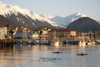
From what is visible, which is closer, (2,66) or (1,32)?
(2,66)

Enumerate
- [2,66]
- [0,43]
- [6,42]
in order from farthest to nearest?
[6,42], [0,43], [2,66]

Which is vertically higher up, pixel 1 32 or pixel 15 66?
pixel 1 32

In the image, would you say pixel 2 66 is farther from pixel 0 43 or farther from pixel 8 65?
pixel 0 43

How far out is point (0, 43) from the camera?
15975 cm

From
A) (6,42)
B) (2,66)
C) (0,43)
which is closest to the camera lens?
(2,66)

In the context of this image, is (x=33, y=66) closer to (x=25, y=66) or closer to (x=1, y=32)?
(x=25, y=66)

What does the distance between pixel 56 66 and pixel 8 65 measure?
917cm

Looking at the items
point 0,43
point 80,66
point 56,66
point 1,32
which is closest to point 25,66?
point 56,66

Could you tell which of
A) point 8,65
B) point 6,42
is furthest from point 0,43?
point 8,65

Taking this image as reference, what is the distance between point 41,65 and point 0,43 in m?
101

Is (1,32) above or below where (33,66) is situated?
above

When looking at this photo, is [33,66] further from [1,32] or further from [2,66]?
[1,32]

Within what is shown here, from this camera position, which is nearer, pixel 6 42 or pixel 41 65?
pixel 41 65

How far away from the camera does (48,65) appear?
61875 mm
